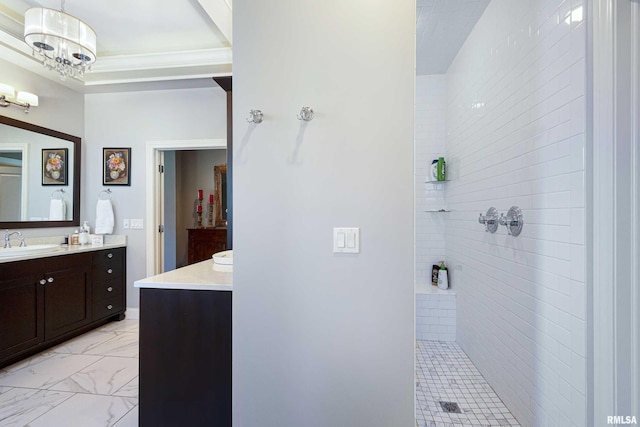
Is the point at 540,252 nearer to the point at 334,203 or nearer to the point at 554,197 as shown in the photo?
the point at 554,197

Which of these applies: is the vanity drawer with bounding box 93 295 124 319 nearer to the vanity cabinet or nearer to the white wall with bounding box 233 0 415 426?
the vanity cabinet

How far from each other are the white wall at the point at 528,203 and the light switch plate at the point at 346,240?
93cm

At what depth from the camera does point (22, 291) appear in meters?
2.31

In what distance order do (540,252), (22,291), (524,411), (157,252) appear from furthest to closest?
(157,252)
(22,291)
(524,411)
(540,252)

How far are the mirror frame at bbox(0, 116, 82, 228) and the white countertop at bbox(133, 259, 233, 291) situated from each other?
236cm

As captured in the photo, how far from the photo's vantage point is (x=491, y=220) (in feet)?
6.43

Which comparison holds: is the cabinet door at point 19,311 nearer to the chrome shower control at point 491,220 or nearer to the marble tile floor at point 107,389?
the marble tile floor at point 107,389

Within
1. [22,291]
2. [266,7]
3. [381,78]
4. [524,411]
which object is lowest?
[524,411]

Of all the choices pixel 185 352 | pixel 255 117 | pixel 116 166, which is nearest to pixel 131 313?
pixel 116 166

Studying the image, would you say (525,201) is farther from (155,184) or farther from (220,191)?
(220,191)

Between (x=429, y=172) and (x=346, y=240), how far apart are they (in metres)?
Result: 2.28

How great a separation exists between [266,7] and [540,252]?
182 centimetres

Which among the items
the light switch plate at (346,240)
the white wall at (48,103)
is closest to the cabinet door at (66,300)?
the white wall at (48,103)

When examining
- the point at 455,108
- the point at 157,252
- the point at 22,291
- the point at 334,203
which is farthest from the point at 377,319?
the point at 157,252
